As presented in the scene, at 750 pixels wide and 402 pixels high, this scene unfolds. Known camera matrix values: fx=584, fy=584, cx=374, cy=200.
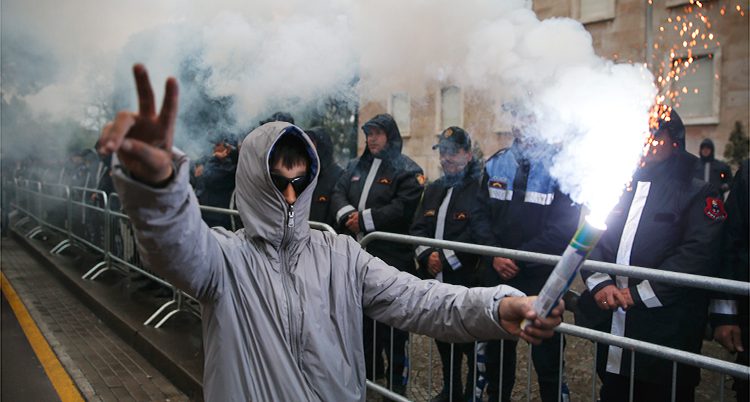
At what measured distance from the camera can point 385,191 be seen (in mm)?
4746

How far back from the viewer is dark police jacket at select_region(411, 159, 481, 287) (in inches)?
157

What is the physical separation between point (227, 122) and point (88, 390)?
280cm

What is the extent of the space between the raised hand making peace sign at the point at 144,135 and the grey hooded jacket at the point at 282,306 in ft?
1.18

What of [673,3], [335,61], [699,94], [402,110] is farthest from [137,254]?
[699,94]

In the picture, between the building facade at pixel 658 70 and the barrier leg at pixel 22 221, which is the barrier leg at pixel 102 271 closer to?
the building facade at pixel 658 70

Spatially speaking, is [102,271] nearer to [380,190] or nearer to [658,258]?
[380,190]

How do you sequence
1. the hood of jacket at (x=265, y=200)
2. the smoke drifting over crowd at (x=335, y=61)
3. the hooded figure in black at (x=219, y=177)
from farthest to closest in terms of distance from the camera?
the hooded figure in black at (x=219, y=177)
the smoke drifting over crowd at (x=335, y=61)
the hood of jacket at (x=265, y=200)

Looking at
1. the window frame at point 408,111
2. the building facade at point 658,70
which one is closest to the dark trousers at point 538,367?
the building facade at point 658,70

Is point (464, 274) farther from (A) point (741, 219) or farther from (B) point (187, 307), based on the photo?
(B) point (187, 307)

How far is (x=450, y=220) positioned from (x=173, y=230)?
2.90 meters

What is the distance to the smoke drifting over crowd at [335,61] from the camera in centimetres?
256

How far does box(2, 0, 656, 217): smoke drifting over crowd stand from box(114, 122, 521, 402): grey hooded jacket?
0.72 meters

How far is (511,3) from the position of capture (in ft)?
10.5

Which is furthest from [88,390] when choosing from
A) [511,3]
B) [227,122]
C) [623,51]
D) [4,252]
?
[4,252]
